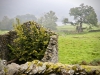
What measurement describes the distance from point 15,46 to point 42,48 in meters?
3.00

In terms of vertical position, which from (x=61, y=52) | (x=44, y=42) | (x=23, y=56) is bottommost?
(x=61, y=52)

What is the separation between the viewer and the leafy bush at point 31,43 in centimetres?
1644

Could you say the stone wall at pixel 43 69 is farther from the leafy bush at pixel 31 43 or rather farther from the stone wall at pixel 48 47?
the leafy bush at pixel 31 43

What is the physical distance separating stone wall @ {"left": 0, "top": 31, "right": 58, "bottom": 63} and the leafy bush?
747 mm

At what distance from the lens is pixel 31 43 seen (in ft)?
54.9

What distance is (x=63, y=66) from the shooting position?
10.2 metres

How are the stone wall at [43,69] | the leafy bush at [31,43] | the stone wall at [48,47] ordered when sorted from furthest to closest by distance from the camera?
the leafy bush at [31,43] → the stone wall at [48,47] → the stone wall at [43,69]

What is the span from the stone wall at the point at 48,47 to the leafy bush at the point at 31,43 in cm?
75

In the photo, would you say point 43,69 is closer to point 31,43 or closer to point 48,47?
point 48,47

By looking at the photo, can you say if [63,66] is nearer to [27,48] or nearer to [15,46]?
[27,48]

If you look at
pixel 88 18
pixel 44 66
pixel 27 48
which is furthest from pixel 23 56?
pixel 88 18

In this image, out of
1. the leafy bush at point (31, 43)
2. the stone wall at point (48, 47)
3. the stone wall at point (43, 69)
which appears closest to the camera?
the stone wall at point (43, 69)

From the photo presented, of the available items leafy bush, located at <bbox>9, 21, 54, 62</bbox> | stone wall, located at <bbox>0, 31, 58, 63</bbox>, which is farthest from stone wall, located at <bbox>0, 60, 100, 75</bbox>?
leafy bush, located at <bbox>9, 21, 54, 62</bbox>

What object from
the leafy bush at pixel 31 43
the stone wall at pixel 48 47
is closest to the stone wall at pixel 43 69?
the stone wall at pixel 48 47
